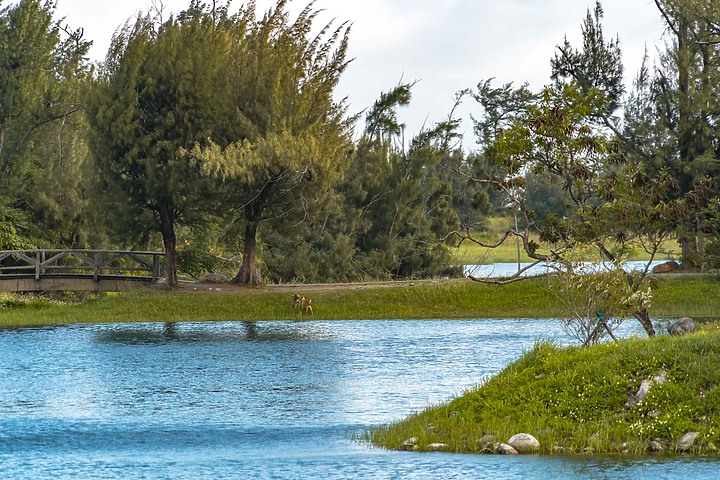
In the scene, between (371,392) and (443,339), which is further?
(443,339)

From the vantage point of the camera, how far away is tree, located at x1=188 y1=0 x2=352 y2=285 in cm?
4056

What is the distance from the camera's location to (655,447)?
52.7ft

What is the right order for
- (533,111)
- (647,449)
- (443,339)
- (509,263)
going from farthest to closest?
(509,263) < (443,339) < (533,111) < (647,449)

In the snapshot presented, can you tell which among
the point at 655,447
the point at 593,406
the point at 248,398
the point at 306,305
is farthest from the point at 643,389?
the point at 306,305

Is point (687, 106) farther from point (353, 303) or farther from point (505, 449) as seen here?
point (505, 449)

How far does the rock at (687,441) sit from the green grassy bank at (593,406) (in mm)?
70

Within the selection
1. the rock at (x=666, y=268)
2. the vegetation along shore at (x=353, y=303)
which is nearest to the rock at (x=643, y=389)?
the vegetation along shore at (x=353, y=303)

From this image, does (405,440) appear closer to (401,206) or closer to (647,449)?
(647,449)

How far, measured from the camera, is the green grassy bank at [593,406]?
53.6 ft

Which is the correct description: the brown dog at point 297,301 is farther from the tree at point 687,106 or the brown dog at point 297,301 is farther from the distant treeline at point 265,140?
the tree at point 687,106

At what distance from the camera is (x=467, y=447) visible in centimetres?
1684

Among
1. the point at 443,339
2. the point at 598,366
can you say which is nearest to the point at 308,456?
the point at 598,366

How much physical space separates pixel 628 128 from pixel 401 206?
1160 cm

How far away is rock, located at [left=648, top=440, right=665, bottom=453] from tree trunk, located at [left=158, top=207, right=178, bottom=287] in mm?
29869
